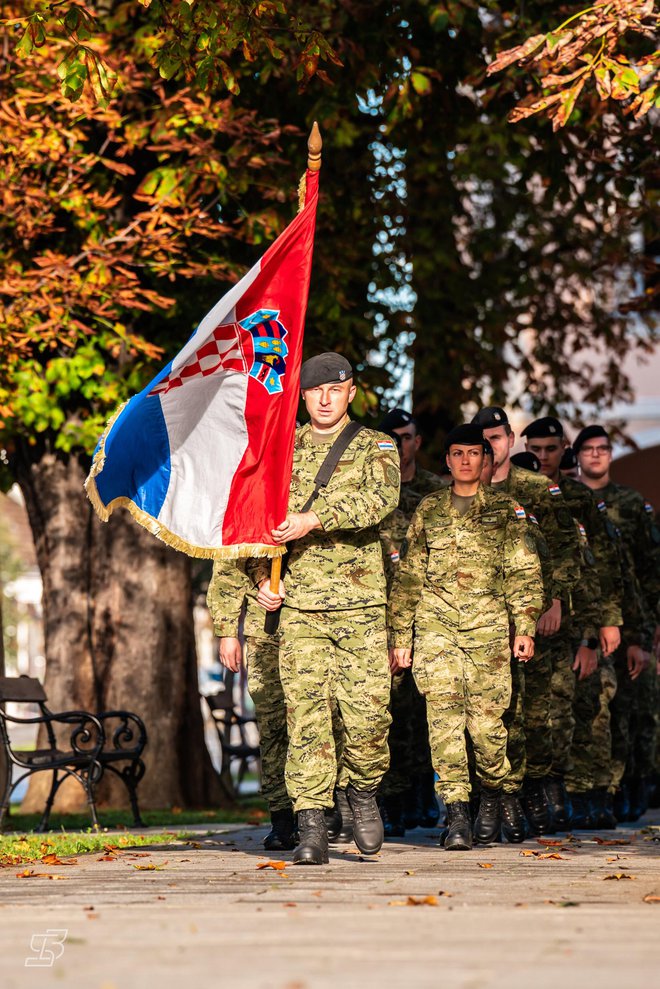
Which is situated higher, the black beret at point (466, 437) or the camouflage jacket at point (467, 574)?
the black beret at point (466, 437)

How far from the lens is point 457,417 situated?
1902cm

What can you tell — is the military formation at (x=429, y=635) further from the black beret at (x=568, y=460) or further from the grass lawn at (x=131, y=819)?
the grass lawn at (x=131, y=819)

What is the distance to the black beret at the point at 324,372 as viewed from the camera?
28.6 ft

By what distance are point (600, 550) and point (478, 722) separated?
2.69 metres

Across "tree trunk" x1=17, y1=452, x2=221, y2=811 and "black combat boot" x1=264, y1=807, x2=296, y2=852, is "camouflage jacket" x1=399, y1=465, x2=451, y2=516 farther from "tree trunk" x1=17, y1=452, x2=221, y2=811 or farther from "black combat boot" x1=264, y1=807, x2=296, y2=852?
"tree trunk" x1=17, y1=452, x2=221, y2=811

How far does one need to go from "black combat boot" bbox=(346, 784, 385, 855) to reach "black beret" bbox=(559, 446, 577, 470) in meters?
4.76

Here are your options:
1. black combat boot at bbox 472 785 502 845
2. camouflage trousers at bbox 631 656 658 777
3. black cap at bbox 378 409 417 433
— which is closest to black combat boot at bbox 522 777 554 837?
black combat boot at bbox 472 785 502 845

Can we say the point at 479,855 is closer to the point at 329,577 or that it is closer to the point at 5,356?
the point at 329,577

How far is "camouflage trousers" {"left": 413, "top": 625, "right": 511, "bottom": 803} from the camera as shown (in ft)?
30.8

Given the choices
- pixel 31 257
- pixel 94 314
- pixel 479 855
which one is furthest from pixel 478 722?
pixel 31 257

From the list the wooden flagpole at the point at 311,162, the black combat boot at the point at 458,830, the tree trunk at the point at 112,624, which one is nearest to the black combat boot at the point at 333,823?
the black combat boot at the point at 458,830

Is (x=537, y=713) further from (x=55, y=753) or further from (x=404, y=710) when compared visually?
(x=55, y=753)

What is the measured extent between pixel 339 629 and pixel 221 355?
4.98 feet

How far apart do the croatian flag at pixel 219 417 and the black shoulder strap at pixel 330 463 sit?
0.80ft
